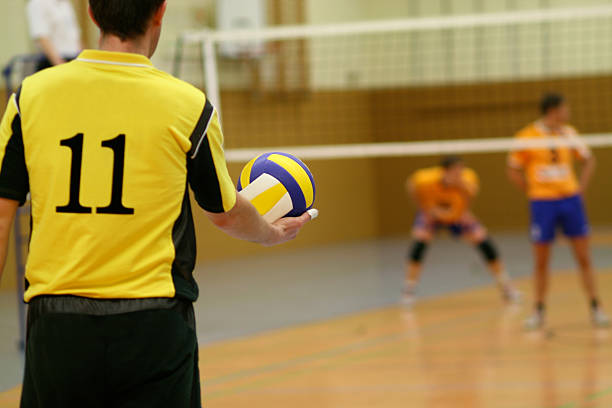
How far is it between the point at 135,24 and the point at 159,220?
0.39m

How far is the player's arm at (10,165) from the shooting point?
1589 millimetres

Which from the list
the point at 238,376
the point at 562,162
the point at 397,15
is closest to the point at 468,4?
the point at 397,15

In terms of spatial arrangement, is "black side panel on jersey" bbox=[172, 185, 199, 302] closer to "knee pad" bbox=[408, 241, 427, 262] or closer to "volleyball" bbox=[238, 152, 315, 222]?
"volleyball" bbox=[238, 152, 315, 222]

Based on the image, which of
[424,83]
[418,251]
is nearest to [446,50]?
[424,83]

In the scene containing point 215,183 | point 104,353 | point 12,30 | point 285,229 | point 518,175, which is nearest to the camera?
point 104,353

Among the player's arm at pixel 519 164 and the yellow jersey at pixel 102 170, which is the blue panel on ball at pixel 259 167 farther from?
the player's arm at pixel 519 164

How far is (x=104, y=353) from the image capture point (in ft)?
5.12

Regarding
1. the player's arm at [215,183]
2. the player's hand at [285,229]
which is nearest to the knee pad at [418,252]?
the player's hand at [285,229]

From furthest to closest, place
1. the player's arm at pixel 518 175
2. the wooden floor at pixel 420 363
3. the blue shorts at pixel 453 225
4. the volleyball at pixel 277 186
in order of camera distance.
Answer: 1. the blue shorts at pixel 453 225
2. the player's arm at pixel 518 175
3. the wooden floor at pixel 420 363
4. the volleyball at pixel 277 186

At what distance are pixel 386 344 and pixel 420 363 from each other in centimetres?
67

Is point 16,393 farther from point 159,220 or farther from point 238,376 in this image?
point 159,220

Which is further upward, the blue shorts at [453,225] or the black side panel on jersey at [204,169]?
the black side panel on jersey at [204,169]

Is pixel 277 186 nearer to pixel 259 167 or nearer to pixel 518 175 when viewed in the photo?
pixel 259 167

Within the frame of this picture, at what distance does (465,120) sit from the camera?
14828 mm
